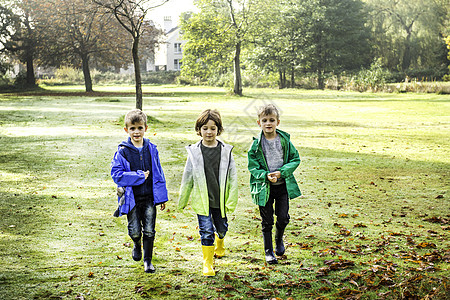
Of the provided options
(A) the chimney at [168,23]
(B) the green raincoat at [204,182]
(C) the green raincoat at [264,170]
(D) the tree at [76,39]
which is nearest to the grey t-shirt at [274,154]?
(C) the green raincoat at [264,170]

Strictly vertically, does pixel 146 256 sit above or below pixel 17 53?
below

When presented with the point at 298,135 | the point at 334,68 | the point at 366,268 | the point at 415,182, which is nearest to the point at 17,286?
the point at 366,268

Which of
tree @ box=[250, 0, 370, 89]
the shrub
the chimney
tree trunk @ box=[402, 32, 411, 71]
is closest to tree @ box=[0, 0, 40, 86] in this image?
tree @ box=[250, 0, 370, 89]

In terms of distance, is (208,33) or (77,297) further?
(208,33)

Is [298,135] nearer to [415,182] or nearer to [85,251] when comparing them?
[415,182]

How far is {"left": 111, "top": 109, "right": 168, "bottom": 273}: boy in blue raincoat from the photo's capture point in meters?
3.81

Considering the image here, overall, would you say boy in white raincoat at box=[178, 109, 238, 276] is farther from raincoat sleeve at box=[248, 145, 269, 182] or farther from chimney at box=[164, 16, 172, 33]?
chimney at box=[164, 16, 172, 33]

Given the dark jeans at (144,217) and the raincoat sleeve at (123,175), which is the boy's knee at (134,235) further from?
the raincoat sleeve at (123,175)

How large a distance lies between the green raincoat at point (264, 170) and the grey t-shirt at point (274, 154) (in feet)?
0.12

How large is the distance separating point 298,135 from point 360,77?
1175 inches

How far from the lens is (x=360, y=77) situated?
4175cm

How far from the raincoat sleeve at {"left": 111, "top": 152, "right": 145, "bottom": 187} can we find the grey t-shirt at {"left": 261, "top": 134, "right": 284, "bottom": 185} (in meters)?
1.16

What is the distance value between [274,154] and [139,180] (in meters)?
1.25

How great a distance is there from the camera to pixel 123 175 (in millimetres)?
3777
